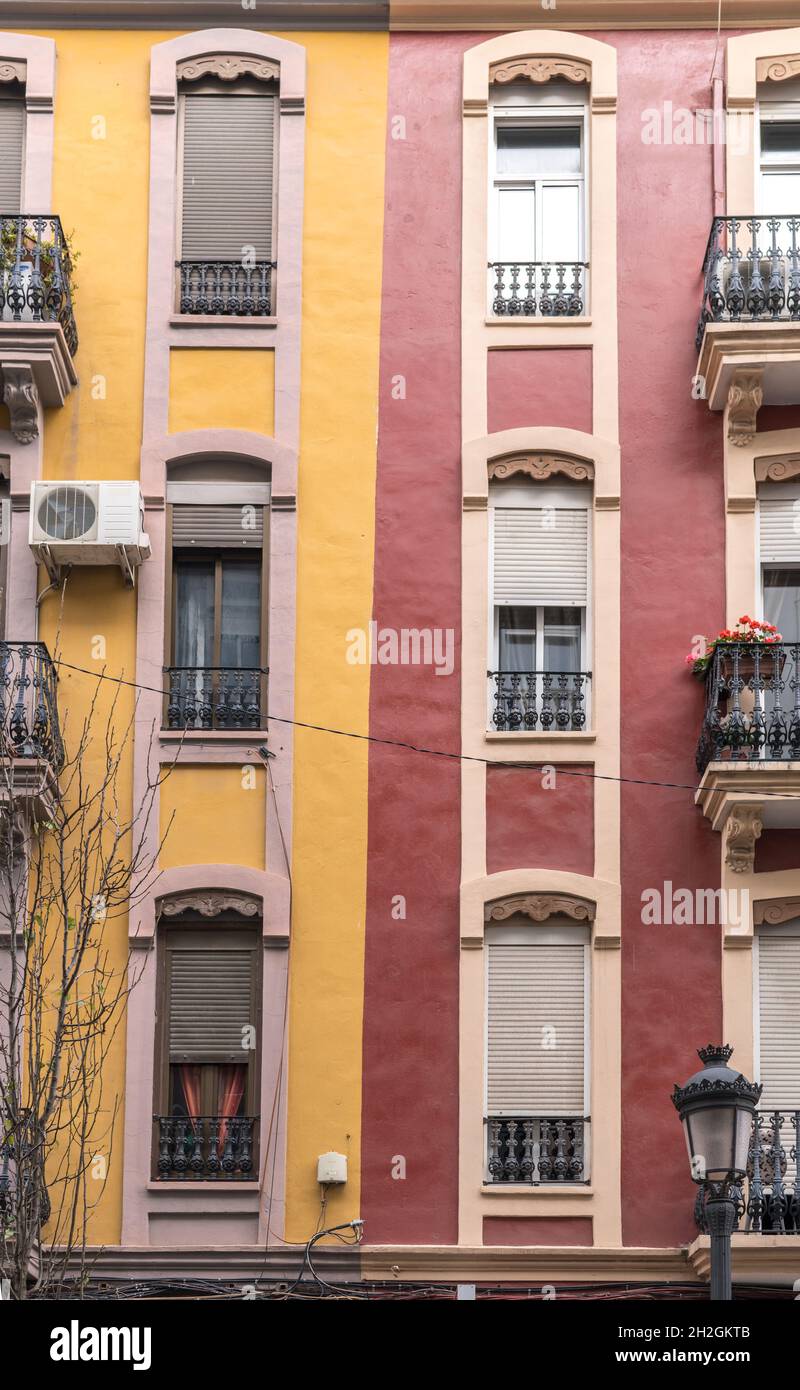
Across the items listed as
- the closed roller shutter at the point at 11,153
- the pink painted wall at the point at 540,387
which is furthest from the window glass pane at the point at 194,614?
the closed roller shutter at the point at 11,153

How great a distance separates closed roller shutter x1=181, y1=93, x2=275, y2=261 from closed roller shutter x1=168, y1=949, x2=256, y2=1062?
6.41 meters

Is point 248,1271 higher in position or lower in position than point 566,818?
lower

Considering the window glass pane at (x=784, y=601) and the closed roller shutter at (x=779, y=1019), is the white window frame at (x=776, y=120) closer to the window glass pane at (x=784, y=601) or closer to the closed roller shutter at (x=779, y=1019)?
the window glass pane at (x=784, y=601)

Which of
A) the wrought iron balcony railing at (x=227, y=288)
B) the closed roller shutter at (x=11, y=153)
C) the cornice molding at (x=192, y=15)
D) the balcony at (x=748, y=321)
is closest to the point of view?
the balcony at (x=748, y=321)

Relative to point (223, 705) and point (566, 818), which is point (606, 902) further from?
point (223, 705)

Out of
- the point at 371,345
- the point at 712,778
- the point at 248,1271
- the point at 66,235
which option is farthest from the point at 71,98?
the point at 248,1271

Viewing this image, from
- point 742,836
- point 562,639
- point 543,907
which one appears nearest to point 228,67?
point 562,639

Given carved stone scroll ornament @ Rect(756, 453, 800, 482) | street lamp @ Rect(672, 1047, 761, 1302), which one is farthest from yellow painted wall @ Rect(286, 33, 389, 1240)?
street lamp @ Rect(672, 1047, 761, 1302)

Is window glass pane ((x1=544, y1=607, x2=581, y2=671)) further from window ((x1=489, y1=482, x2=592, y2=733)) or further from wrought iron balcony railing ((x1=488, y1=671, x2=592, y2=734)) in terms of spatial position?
wrought iron balcony railing ((x1=488, y1=671, x2=592, y2=734))

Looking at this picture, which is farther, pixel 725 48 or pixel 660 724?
pixel 725 48

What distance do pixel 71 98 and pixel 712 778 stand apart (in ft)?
28.7

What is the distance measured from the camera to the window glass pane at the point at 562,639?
2141 cm

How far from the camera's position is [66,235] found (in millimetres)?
22250

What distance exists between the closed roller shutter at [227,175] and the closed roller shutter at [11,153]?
1.52 meters
